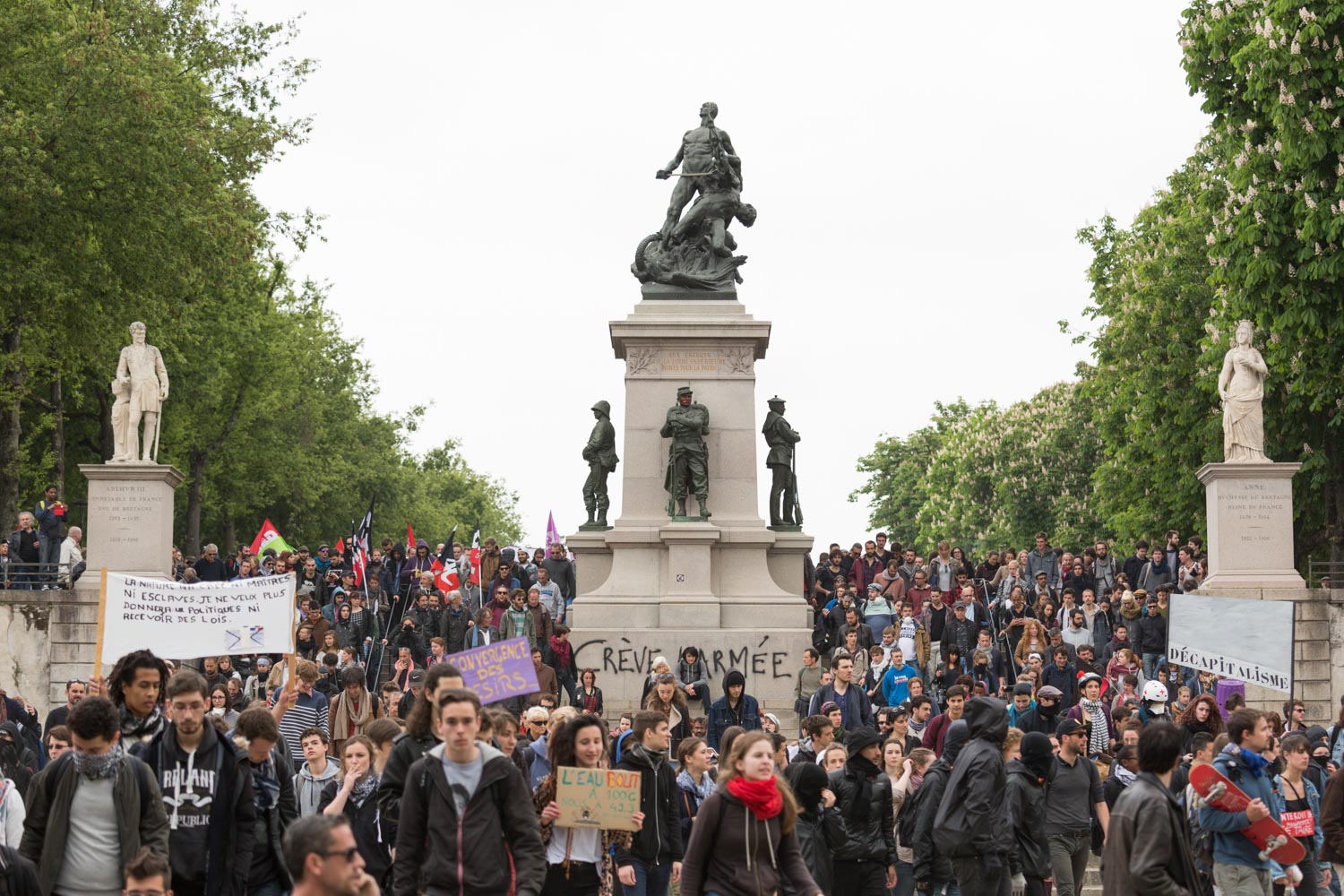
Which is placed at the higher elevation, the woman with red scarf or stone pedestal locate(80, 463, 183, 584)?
stone pedestal locate(80, 463, 183, 584)

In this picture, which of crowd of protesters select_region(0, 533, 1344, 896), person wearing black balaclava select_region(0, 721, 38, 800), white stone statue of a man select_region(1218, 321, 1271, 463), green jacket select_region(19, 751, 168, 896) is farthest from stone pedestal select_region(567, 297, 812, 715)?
green jacket select_region(19, 751, 168, 896)

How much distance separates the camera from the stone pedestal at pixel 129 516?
29531mm

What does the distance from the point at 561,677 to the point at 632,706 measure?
5.52ft

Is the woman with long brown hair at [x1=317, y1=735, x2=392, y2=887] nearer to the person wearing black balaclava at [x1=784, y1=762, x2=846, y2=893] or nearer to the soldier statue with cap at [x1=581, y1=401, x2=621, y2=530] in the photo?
the person wearing black balaclava at [x1=784, y1=762, x2=846, y2=893]

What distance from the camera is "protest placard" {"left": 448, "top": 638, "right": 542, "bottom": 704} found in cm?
1377

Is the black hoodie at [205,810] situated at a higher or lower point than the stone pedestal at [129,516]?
lower

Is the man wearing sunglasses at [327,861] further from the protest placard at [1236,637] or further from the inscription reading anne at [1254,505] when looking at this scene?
the inscription reading anne at [1254,505]

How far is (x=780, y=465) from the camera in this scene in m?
31.5

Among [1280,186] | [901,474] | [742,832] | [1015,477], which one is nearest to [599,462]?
[1280,186]

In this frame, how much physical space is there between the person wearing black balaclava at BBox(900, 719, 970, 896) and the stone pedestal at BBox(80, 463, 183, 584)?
18.5 m

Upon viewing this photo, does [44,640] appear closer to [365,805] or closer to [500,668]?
[500,668]

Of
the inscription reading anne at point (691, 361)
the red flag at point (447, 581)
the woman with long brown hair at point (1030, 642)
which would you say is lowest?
the woman with long brown hair at point (1030, 642)

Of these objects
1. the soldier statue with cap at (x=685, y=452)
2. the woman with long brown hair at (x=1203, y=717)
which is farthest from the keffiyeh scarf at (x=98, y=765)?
the soldier statue with cap at (x=685, y=452)

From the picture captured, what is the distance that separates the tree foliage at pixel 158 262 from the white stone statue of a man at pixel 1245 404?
17.2 m
